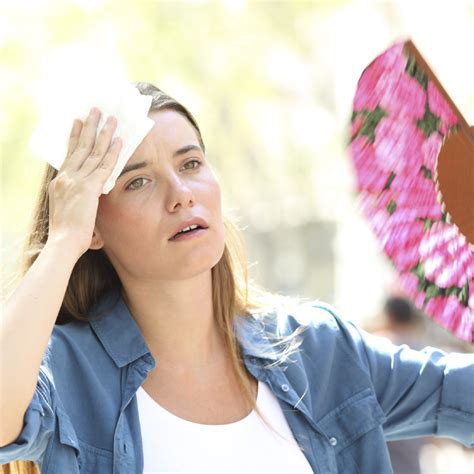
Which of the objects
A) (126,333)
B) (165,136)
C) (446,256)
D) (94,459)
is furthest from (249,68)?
(94,459)

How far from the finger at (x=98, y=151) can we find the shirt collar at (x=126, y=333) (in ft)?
1.52

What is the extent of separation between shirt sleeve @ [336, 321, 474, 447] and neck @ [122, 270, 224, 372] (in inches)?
16.4

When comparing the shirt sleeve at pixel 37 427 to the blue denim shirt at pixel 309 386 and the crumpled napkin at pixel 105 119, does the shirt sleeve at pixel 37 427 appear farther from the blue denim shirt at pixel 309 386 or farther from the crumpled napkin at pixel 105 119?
the crumpled napkin at pixel 105 119

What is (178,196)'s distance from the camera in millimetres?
2777

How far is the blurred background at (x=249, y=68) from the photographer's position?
966 cm

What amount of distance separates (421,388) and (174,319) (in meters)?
0.69

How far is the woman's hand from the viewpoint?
2.63m

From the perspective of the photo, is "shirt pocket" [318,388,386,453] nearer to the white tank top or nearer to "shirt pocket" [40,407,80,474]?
the white tank top

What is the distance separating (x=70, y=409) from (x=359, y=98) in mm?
1031

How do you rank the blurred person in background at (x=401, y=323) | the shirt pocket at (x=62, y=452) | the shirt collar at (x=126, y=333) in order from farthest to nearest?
the blurred person in background at (x=401, y=323)
the shirt collar at (x=126, y=333)
the shirt pocket at (x=62, y=452)

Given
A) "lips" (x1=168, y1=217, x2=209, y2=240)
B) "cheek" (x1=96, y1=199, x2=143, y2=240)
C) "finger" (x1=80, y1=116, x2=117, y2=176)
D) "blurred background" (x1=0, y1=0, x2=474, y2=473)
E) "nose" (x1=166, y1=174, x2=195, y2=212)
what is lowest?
"lips" (x1=168, y1=217, x2=209, y2=240)

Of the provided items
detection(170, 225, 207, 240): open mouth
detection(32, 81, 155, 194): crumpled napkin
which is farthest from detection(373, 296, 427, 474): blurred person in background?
detection(32, 81, 155, 194): crumpled napkin

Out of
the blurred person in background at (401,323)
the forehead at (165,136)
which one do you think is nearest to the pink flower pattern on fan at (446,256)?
the forehead at (165,136)

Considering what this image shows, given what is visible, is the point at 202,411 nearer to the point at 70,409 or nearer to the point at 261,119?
the point at 70,409
